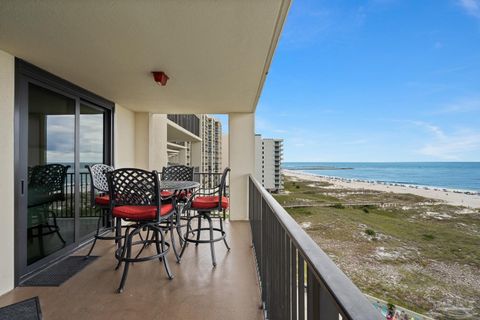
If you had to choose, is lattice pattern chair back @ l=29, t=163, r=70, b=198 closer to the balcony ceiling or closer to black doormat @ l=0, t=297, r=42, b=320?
the balcony ceiling

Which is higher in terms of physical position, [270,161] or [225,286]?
[270,161]

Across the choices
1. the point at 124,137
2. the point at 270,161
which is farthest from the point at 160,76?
the point at 270,161

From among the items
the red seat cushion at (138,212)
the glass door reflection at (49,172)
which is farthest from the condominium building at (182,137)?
the red seat cushion at (138,212)

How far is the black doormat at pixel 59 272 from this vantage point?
2.40 metres

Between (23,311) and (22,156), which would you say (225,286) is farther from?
(22,156)

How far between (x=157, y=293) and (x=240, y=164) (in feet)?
9.83

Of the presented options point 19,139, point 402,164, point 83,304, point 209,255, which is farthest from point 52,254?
point 402,164

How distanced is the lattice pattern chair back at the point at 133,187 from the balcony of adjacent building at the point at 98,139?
809 mm

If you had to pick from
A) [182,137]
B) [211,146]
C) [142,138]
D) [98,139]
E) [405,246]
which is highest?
[211,146]

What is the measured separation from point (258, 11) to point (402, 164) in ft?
206

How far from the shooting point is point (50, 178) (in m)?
2.91

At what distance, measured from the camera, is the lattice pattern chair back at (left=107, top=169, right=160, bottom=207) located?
90.4 inches

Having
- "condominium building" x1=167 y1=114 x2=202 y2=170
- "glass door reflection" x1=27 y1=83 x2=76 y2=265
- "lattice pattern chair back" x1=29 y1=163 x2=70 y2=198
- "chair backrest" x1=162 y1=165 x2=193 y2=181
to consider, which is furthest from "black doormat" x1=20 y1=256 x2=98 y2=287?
"condominium building" x1=167 y1=114 x2=202 y2=170

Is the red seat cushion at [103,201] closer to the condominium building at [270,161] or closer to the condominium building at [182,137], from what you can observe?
the condominium building at [270,161]
